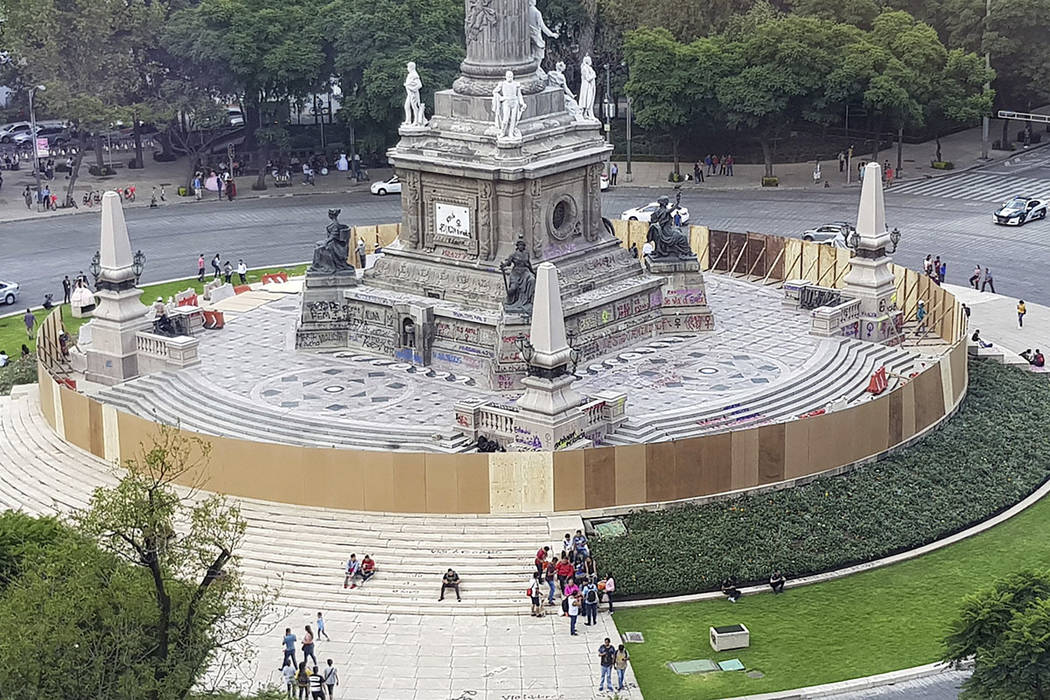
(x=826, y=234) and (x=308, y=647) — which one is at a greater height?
(x=826, y=234)

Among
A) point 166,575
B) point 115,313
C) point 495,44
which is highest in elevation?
point 495,44

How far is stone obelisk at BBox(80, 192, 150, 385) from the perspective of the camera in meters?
64.7

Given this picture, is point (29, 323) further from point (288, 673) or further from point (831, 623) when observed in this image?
point (831, 623)

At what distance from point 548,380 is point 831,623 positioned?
1247 cm

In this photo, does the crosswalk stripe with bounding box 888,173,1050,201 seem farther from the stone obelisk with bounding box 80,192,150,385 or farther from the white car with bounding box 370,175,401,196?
the stone obelisk with bounding box 80,192,150,385

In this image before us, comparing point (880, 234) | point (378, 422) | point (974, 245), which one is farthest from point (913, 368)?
point (974, 245)

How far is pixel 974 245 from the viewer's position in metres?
88.4

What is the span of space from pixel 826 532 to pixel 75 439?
84.1 feet

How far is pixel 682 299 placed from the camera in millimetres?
67812

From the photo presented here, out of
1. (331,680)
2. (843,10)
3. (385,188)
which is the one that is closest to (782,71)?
(843,10)

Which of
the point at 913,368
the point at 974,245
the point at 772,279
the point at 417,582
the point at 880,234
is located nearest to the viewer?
the point at 417,582

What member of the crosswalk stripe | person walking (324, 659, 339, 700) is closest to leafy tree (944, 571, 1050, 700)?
person walking (324, 659, 339, 700)

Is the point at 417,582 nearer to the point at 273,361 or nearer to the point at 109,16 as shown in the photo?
the point at 273,361

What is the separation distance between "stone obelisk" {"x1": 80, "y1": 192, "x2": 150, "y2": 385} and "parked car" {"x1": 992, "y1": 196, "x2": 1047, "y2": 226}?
4845cm
